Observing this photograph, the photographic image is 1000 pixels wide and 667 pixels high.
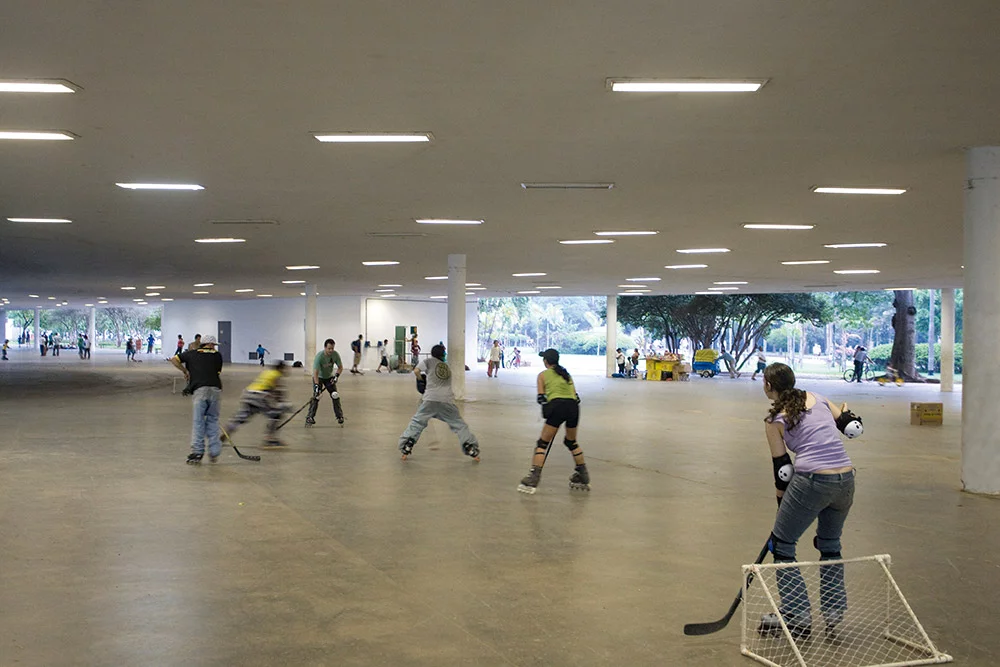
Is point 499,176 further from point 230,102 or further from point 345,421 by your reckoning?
point 345,421

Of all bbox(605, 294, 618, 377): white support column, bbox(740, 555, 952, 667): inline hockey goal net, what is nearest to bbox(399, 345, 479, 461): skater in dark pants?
bbox(740, 555, 952, 667): inline hockey goal net

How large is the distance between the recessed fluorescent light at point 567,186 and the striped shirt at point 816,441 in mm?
8235

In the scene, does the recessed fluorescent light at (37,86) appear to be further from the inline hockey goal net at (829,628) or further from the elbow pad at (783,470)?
the inline hockey goal net at (829,628)

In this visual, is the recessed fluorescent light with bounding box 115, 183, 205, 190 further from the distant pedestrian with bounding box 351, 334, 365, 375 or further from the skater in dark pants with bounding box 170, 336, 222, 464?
the distant pedestrian with bounding box 351, 334, 365, 375

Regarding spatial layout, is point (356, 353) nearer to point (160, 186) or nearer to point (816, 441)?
point (160, 186)

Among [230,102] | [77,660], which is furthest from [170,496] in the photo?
[77,660]

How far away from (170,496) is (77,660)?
5.05 meters

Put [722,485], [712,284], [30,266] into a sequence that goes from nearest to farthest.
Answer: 1. [722,485]
2. [30,266]
3. [712,284]

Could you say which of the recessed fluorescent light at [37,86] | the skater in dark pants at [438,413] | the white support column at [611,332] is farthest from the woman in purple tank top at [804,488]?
the white support column at [611,332]

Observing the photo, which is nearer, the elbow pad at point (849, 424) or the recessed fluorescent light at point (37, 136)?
the elbow pad at point (849, 424)

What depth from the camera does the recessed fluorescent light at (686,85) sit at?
7.69m

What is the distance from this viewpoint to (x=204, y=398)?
11.9 meters

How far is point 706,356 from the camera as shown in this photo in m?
47.0

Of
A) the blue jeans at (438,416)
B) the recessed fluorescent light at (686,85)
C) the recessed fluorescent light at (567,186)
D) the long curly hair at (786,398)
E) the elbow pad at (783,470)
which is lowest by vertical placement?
the blue jeans at (438,416)
